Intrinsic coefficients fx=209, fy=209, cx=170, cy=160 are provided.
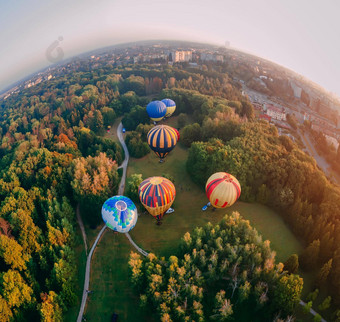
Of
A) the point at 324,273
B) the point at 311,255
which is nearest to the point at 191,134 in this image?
the point at 311,255

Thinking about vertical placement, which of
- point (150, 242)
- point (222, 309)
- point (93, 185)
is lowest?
point (222, 309)

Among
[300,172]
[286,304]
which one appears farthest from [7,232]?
[300,172]

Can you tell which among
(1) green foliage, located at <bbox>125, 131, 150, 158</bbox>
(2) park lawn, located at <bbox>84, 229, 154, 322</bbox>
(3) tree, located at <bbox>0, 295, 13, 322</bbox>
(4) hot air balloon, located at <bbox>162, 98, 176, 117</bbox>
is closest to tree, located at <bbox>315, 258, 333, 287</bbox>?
(2) park lawn, located at <bbox>84, 229, 154, 322</bbox>

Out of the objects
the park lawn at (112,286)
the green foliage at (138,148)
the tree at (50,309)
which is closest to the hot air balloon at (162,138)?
the green foliage at (138,148)

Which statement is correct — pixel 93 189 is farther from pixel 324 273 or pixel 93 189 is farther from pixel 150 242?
pixel 324 273

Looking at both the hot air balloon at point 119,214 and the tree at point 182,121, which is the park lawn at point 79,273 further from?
the tree at point 182,121

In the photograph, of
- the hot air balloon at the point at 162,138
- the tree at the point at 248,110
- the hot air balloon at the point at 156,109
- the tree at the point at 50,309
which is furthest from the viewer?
the tree at the point at 248,110
